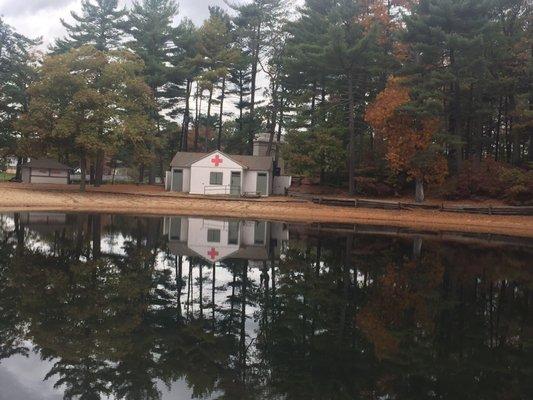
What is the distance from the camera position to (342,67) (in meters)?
36.6

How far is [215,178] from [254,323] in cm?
3343

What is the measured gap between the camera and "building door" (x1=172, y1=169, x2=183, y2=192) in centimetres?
4281

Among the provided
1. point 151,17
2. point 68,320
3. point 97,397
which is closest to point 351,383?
point 97,397

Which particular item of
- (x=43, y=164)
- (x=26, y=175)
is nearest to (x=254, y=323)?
(x=43, y=164)

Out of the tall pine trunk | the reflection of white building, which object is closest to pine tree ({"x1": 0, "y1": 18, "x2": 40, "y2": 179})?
the reflection of white building

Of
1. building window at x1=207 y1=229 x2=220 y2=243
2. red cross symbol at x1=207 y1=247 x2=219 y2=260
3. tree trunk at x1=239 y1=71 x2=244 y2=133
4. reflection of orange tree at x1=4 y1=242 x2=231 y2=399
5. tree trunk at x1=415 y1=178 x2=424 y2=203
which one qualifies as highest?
tree trunk at x1=239 y1=71 x2=244 y2=133

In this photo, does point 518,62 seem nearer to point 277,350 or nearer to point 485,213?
point 485,213

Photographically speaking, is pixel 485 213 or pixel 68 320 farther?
pixel 485 213

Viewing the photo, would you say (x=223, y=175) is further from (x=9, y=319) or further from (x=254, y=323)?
(x=9, y=319)

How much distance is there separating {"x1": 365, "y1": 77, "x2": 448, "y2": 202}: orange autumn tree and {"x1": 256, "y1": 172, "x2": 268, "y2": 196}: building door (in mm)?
11789

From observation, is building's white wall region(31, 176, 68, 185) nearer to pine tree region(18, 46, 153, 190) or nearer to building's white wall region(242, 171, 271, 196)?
pine tree region(18, 46, 153, 190)

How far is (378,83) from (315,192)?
11438 mm

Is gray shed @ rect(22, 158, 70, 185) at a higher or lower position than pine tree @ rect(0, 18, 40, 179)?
lower

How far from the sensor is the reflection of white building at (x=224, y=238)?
47.7ft
